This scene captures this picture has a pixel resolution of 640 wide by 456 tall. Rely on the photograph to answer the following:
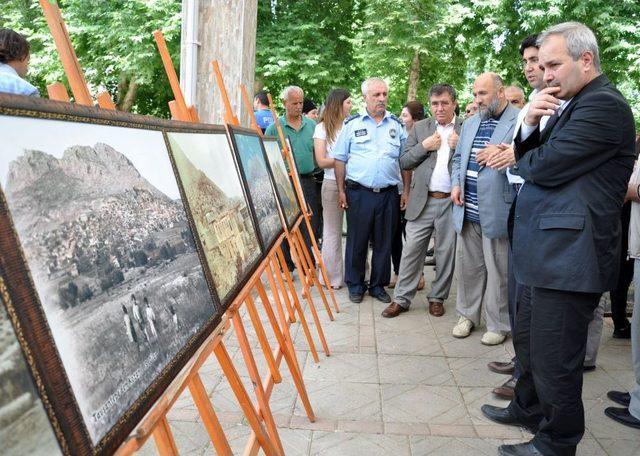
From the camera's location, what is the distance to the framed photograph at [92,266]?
0.90 metres

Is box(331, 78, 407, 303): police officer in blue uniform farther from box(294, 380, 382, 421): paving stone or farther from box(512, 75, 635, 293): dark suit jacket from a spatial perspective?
box(512, 75, 635, 293): dark suit jacket

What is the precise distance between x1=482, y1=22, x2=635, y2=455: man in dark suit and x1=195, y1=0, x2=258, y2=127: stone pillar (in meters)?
3.29

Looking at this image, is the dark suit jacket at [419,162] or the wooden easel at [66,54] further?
the dark suit jacket at [419,162]

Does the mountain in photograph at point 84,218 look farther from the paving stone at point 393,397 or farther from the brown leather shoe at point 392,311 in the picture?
the brown leather shoe at point 392,311

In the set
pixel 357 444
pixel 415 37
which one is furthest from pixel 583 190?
pixel 415 37

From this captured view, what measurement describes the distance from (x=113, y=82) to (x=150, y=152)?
59.5 ft

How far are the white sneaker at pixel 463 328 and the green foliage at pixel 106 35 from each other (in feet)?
39.6

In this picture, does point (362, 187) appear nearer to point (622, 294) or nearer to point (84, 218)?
point (622, 294)

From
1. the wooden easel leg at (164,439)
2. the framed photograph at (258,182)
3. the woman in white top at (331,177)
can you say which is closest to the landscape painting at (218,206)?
the framed photograph at (258,182)

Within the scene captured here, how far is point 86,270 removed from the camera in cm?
108

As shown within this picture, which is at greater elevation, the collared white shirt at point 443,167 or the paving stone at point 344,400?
the collared white shirt at point 443,167

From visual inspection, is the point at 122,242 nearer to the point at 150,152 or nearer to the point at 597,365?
the point at 150,152

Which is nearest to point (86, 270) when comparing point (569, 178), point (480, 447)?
point (569, 178)

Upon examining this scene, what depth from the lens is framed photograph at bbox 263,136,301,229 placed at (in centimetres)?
362
